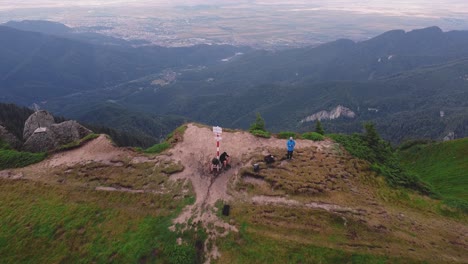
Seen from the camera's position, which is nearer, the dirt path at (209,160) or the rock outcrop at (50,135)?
the dirt path at (209,160)

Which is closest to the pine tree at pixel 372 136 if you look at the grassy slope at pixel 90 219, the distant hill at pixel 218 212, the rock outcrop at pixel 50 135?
the distant hill at pixel 218 212

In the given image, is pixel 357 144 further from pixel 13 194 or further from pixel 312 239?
pixel 13 194

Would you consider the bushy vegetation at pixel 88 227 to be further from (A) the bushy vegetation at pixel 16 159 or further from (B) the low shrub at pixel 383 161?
(B) the low shrub at pixel 383 161

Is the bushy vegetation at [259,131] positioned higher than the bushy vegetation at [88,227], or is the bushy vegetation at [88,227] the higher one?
the bushy vegetation at [259,131]

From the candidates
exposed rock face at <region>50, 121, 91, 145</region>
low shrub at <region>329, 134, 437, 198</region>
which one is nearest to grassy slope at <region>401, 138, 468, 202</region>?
low shrub at <region>329, 134, 437, 198</region>

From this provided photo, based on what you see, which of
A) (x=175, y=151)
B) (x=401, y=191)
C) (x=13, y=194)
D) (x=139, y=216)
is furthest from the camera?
(x=175, y=151)

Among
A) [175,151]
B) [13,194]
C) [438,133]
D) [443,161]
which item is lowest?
[438,133]

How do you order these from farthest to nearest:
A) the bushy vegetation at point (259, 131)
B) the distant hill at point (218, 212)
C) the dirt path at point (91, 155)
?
the bushy vegetation at point (259, 131), the dirt path at point (91, 155), the distant hill at point (218, 212)

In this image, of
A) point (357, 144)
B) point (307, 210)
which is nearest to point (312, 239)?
point (307, 210)
